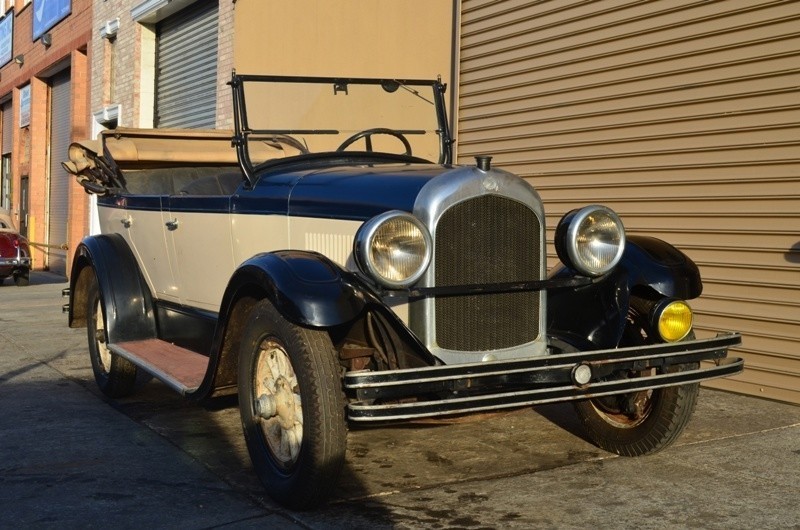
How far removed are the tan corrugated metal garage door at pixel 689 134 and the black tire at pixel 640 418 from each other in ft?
5.53

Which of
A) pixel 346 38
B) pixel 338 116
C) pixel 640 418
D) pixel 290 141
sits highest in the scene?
pixel 346 38

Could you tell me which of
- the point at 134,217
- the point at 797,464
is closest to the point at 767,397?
the point at 797,464

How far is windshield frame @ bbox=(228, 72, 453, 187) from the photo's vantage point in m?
5.09

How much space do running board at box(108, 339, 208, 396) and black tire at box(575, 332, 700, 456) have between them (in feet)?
6.11

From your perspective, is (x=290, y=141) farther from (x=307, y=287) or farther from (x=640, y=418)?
(x=640, y=418)

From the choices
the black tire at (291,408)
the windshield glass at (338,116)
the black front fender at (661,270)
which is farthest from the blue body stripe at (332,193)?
the black front fender at (661,270)

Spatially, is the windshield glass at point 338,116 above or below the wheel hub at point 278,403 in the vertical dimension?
above

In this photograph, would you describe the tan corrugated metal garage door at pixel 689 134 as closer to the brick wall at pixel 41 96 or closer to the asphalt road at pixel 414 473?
the asphalt road at pixel 414 473

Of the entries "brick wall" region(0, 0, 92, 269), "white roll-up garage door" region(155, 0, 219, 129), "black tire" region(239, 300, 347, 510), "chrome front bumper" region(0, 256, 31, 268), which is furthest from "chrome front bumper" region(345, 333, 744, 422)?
"brick wall" region(0, 0, 92, 269)

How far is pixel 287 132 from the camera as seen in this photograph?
505 centimetres

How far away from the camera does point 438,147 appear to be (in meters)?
5.56

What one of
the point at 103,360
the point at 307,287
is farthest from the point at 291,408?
the point at 103,360

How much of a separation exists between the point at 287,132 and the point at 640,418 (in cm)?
221

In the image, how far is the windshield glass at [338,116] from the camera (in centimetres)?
525
